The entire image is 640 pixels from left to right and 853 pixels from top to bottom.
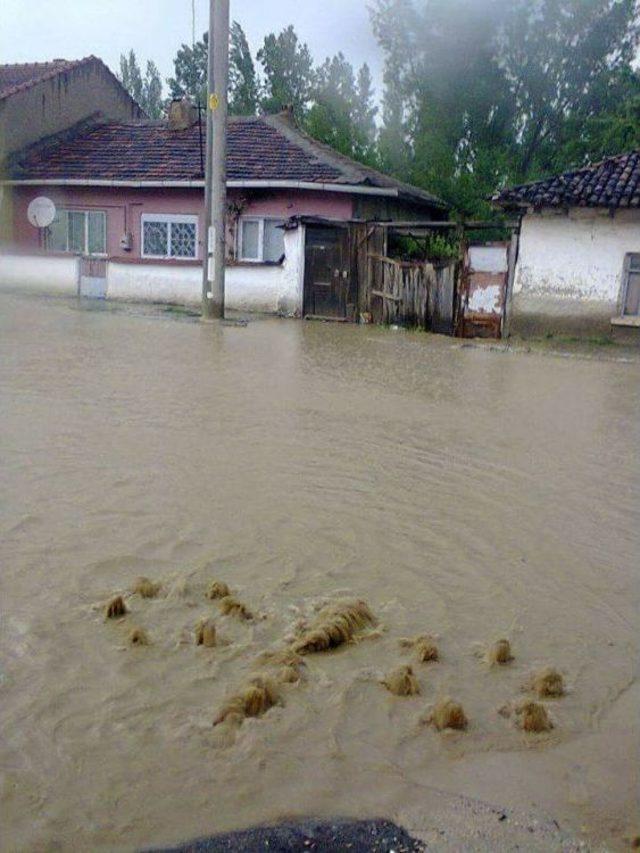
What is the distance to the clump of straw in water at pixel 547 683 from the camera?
10.3 ft

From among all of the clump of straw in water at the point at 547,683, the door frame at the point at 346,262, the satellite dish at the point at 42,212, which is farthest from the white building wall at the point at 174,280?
the clump of straw in water at the point at 547,683

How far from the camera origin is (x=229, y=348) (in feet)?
41.4

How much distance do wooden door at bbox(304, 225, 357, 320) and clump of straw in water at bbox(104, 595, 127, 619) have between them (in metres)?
15.4

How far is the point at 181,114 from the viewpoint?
2453 centimetres

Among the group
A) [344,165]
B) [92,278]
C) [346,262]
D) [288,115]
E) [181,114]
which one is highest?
[288,115]

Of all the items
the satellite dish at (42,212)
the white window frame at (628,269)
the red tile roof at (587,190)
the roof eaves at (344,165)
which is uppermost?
the roof eaves at (344,165)

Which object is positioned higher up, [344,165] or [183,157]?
[183,157]

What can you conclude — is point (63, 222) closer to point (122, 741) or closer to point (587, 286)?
point (587, 286)

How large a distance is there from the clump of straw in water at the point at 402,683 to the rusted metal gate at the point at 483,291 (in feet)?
45.8

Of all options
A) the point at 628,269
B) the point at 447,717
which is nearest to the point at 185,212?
the point at 628,269

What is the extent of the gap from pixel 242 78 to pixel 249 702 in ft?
127

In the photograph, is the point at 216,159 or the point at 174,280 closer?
the point at 216,159

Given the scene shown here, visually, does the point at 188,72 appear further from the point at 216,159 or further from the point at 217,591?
the point at 217,591

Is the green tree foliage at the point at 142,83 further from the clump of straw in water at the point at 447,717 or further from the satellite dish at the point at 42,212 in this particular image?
the clump of straw in water at the point at 447,717
